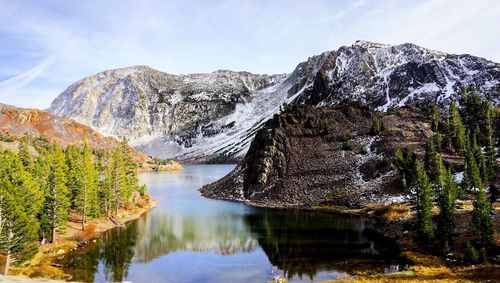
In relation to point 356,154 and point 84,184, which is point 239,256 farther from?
point 356,154

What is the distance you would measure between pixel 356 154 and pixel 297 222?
43598 mm

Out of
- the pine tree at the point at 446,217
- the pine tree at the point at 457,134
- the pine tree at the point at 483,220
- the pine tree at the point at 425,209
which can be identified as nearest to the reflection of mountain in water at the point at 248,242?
the pine tree at the point at 425,209

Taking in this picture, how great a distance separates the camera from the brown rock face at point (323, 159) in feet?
366

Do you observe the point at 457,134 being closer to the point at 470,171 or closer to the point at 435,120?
the point at 435,120

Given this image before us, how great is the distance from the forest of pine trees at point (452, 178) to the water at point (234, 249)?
8.74m

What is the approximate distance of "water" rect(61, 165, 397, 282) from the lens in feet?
183

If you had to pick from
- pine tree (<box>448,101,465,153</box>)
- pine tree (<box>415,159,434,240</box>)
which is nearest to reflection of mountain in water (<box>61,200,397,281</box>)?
pine tree (<box>415,159,434,240</box>)

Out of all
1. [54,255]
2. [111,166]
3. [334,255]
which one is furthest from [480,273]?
[111,166]

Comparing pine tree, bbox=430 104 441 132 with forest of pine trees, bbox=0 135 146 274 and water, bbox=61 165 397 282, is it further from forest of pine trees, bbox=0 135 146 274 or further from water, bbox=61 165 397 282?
forest of pine trees, bbox=0 135 146 274

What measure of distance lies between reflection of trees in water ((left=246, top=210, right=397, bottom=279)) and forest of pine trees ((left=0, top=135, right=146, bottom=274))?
33.7 m

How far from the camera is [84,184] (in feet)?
268

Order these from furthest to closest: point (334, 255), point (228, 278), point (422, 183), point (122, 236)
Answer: point (122, 236) < point (422, 183) < point (334, 255) < point (228, 278)

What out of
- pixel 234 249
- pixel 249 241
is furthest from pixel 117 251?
pixel 249 241

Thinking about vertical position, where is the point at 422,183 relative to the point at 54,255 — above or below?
above
